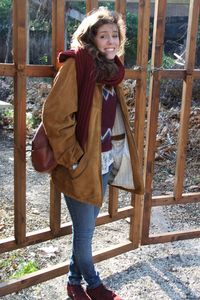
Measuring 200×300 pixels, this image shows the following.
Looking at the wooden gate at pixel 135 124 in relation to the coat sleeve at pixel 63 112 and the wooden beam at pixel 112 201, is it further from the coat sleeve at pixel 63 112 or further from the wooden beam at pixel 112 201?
the coat sleeve at pixel 63 112

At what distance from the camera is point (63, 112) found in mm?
2230

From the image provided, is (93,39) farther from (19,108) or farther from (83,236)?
(83,236)

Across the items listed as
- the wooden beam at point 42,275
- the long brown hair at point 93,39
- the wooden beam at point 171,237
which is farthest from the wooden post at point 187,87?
the long brown hair at point 93,39

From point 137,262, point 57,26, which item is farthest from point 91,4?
point 137,262

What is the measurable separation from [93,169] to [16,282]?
1021mm

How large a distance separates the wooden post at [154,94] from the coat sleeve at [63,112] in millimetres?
1055

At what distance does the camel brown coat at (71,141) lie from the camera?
2.24 m

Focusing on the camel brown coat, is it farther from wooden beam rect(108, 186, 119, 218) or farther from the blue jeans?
wooden beam rect(108, 186, 119, 218)

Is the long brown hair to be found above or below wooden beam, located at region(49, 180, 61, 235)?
above

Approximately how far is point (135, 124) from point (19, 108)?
1.01 m

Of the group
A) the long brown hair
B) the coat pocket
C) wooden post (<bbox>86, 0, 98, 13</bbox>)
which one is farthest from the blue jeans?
wooden post (<bbox>86, 0, 98, 13</bbox>)

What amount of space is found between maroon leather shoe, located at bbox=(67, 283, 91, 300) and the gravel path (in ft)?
0.43

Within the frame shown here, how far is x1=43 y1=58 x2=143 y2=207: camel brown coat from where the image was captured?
224cm

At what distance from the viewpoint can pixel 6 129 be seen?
786 cm
